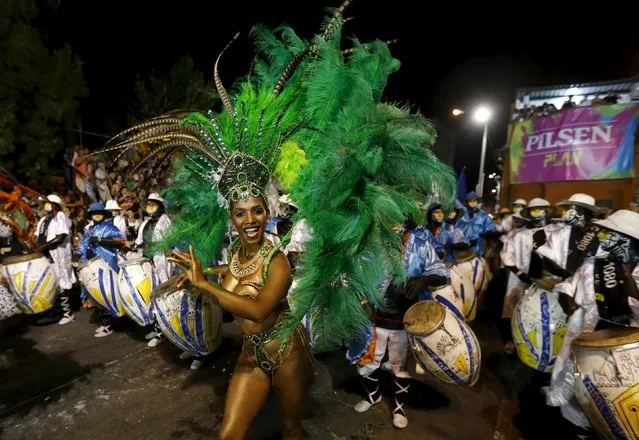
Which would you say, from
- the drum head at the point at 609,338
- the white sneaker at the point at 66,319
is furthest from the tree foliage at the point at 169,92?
the drum head at the point at 609,338

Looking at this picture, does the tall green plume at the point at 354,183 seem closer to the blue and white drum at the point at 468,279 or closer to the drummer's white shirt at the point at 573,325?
the drummer's white shirt at the point at 573,325

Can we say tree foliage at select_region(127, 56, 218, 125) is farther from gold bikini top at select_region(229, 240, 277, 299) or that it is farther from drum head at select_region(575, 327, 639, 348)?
drum head at select_region(575, 327, 639, 348)

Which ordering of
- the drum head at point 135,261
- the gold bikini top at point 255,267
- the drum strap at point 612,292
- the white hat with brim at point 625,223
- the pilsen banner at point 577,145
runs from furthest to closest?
the pilsen banner at point 577,145, the drum head at point 135,261, the white hat with brim at point 625,223, the drum strap at point 612,292, the gold bikini top at point 255,267

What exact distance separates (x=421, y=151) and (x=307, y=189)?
664 millimetres

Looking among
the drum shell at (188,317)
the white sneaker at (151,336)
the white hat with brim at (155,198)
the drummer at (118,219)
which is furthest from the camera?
the drummer at (118,219)

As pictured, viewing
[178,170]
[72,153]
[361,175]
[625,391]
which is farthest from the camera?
[72,153]

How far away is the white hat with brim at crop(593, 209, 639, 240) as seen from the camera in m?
2.88

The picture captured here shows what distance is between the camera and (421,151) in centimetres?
199

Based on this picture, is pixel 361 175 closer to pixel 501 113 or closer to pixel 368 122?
pixel 368 122

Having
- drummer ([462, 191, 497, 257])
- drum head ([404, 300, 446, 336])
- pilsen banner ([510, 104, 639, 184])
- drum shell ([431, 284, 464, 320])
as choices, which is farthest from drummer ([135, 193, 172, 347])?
pilsen banner ([510, 104, 639, 184])

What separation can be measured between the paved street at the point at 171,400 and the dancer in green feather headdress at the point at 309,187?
4.85ft

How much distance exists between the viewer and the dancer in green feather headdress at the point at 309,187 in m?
1.88

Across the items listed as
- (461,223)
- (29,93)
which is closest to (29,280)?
(461,223)

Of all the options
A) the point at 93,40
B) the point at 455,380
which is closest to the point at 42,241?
the point at 455,380
